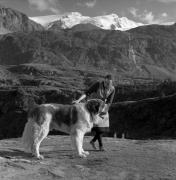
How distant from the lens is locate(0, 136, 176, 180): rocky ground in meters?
9.47

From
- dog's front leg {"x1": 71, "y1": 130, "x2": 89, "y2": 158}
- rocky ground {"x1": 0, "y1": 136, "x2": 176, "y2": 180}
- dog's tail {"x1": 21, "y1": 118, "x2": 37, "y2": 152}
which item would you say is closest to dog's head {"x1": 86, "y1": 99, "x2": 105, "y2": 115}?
dog's front leg {"x1": 71, "y1": 130, "x2": 89, "y2": 158}

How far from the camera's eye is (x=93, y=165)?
34.2 feet

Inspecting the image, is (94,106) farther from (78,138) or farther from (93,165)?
(93,165)

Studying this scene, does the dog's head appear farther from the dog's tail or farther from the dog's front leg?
the dog's tail

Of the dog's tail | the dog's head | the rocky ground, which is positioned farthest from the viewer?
the dog's head

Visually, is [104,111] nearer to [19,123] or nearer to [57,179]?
[57,179]

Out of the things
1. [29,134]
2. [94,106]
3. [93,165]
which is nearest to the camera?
[93,165]

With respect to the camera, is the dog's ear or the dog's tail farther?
the dog's ear

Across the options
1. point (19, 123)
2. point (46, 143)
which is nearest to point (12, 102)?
point (19, 123)

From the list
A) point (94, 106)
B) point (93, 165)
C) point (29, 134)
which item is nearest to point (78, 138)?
point (93, 165)

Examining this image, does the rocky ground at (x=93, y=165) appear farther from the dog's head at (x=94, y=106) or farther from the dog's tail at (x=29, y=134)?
Answer: the dog's head at (x=94, y=106)

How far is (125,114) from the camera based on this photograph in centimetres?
7519

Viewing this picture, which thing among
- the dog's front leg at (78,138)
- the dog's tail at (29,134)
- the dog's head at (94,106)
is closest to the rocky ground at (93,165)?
the dog's front leg at (78,138)

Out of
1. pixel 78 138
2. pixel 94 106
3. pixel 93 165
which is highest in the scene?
pixel 94 106
